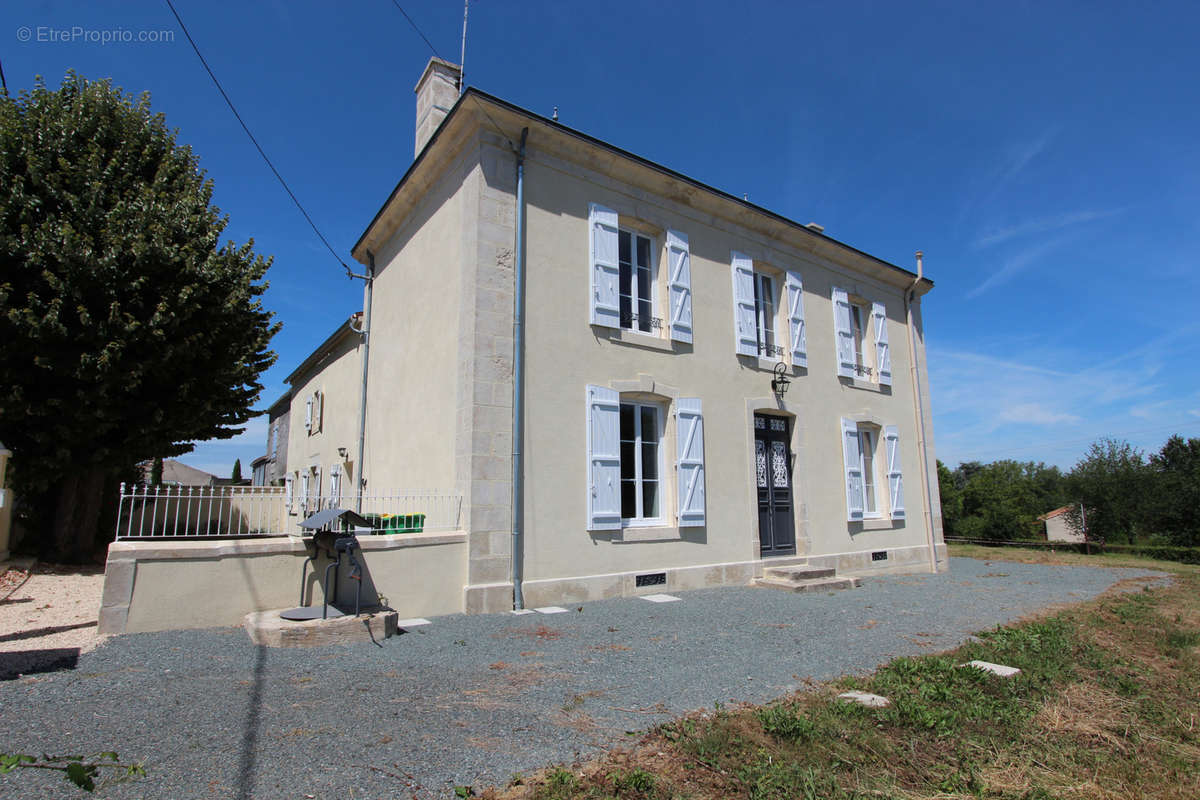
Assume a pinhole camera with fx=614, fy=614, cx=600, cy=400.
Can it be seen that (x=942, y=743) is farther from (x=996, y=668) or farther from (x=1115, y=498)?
(x=1115, y=498)

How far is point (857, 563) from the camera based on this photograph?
9.83m

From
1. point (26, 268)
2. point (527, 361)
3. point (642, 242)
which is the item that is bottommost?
point (527, 361)

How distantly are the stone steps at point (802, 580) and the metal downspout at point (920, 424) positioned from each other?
376 centimetres

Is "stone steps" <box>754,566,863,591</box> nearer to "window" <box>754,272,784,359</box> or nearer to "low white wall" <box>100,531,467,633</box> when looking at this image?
"window" <box>754,272,784,359</box>

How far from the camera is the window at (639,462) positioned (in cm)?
743

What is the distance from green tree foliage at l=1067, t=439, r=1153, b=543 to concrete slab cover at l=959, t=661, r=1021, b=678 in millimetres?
26951

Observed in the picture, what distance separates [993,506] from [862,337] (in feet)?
85.8

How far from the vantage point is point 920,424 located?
11.7 m

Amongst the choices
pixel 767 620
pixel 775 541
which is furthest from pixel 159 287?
pixel 775 541

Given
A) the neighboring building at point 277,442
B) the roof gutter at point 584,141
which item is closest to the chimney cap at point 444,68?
the roof gutter at point 584,141

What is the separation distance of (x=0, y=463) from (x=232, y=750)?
6.81 metres

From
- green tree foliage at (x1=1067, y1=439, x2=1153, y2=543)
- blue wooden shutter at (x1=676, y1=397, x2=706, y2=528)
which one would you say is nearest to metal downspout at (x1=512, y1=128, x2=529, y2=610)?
blue wooden shutter at (x1=676, y1=397, x2=706, y2=528)

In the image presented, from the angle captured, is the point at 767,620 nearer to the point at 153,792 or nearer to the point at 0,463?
the point at 153,792

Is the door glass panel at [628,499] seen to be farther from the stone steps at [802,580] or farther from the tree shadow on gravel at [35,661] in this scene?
the tree shadow on gravel at [35,661]
